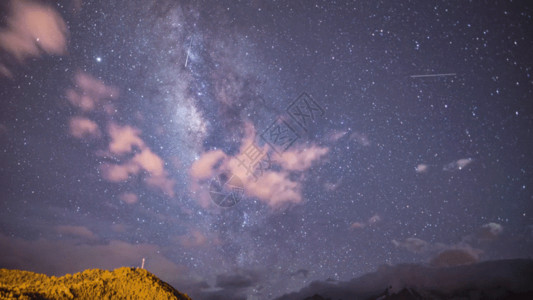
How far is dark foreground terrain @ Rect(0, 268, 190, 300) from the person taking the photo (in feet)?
41.9

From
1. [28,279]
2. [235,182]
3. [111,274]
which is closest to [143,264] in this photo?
[111,274]

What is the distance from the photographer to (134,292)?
51.3 feet

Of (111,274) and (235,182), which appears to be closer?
(111,274)

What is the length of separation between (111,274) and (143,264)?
3.10 m

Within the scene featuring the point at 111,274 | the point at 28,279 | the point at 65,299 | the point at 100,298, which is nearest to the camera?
the point at 65,299

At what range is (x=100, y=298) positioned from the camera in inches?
558

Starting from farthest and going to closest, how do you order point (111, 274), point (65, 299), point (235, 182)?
point (235, 182), point (111, 274), point (65, 299)

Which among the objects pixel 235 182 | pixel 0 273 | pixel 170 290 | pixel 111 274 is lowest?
pixel 170 290

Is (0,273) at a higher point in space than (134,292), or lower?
higher

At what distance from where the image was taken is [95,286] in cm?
1455

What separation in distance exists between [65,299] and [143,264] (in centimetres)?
711

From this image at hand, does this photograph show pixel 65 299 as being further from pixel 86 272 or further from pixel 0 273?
pixel 0 273

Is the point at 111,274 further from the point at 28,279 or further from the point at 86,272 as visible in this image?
the point at 28,279

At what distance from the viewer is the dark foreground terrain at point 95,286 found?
1276 centimetres
